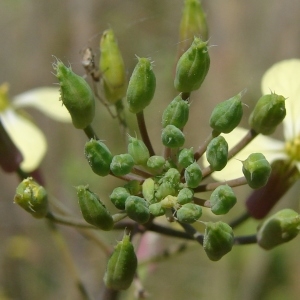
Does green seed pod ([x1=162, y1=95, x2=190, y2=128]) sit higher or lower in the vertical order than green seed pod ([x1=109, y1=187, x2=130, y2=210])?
higher

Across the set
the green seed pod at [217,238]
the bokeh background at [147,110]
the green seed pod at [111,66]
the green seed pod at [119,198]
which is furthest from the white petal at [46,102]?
the bokeh background at [147,110]

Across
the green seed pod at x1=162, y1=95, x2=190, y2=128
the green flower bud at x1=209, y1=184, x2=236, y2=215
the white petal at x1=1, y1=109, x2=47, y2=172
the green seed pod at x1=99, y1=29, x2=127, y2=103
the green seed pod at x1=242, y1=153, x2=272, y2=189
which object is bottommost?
the white petal at x1=1, y1=109, x2=47, y2=172

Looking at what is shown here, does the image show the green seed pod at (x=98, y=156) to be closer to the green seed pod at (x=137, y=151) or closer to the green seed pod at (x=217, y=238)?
the green seed pod at (x=137, y=151)

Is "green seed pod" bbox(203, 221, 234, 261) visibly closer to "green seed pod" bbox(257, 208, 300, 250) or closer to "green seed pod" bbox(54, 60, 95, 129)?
"green seed pod" bbox(257, 208, 300, 250)

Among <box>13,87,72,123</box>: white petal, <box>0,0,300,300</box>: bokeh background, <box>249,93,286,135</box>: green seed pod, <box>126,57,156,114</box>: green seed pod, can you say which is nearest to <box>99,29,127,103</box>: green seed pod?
<box>126,57,156,114</box>: green seed pod

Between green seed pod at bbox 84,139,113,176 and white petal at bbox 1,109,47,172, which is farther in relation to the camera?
white petal at bbox 1,109,47,172

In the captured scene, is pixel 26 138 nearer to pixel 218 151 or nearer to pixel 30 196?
pixel 30 196

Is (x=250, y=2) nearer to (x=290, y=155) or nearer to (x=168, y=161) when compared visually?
(x=290, y=155)

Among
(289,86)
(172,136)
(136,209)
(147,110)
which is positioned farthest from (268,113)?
(147,110)
